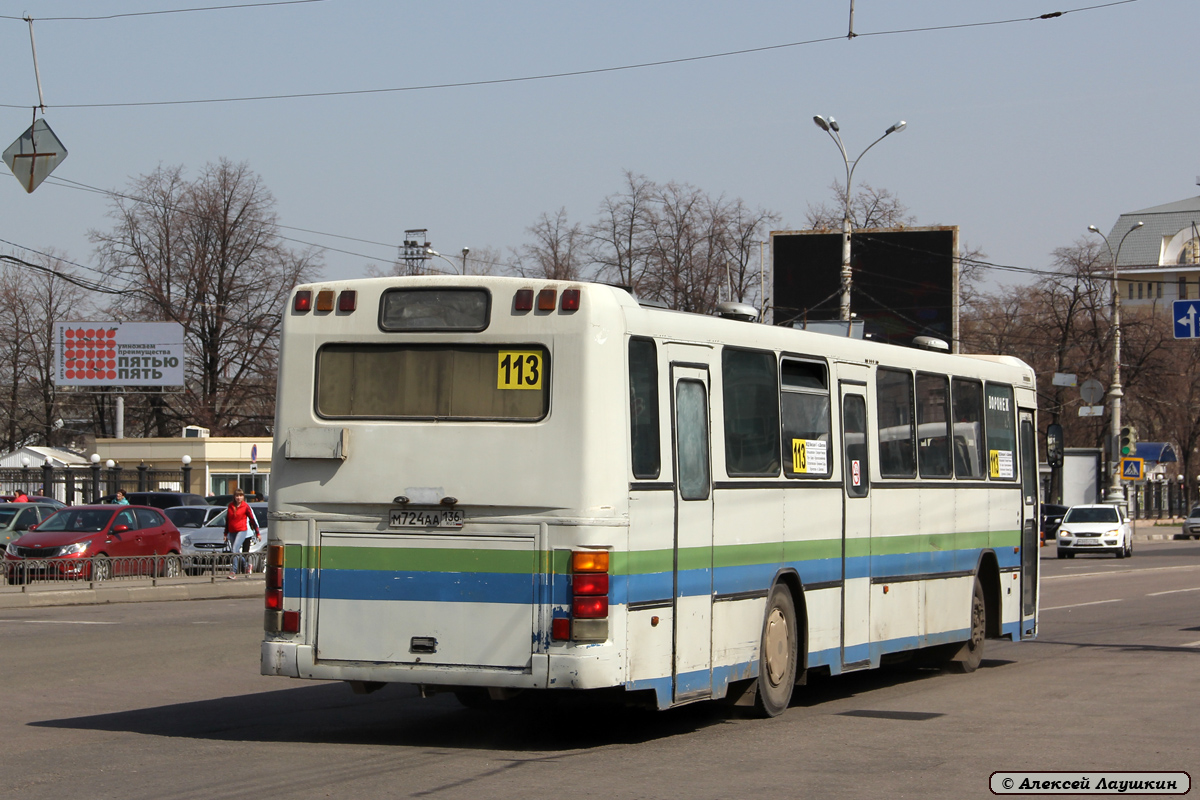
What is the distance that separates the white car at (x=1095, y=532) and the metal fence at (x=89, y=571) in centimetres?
2707

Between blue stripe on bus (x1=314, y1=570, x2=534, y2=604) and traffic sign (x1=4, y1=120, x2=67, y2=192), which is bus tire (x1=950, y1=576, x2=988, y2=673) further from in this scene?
traffic sign (x1=4, y1=120, x2=67, y2=192)

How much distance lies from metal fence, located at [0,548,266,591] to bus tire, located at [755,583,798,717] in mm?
16047

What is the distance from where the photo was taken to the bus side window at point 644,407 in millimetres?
9422

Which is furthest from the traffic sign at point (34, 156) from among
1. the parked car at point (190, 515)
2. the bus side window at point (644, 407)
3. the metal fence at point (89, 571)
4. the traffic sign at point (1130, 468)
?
the traffic sign at point (1130, 468)

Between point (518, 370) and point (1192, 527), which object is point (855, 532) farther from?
point (1192, 527)

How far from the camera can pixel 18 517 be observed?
3191 cm

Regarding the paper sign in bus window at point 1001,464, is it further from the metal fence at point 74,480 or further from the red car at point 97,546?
the metal fence at point 74,480

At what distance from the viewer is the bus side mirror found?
1691cm

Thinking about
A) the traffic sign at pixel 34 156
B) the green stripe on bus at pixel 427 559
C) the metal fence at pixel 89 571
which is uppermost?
the traffic sign at pixel 34 156

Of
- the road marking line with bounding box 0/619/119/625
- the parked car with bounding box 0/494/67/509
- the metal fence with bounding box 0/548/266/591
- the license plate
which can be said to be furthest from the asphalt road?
the parked car with bounding box 0/494/67/509

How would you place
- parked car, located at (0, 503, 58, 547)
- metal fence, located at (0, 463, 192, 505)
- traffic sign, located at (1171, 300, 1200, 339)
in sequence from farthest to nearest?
metal fence, located at (0, 463, 192, 505) → parked car, located at (0, 503, 58, 547) → traffic sign, located at (1171, 300, 1200, 339)

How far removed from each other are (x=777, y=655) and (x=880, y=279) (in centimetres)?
4766

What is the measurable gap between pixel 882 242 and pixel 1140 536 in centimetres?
1891

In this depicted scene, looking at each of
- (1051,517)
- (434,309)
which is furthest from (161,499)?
(1051,517)
